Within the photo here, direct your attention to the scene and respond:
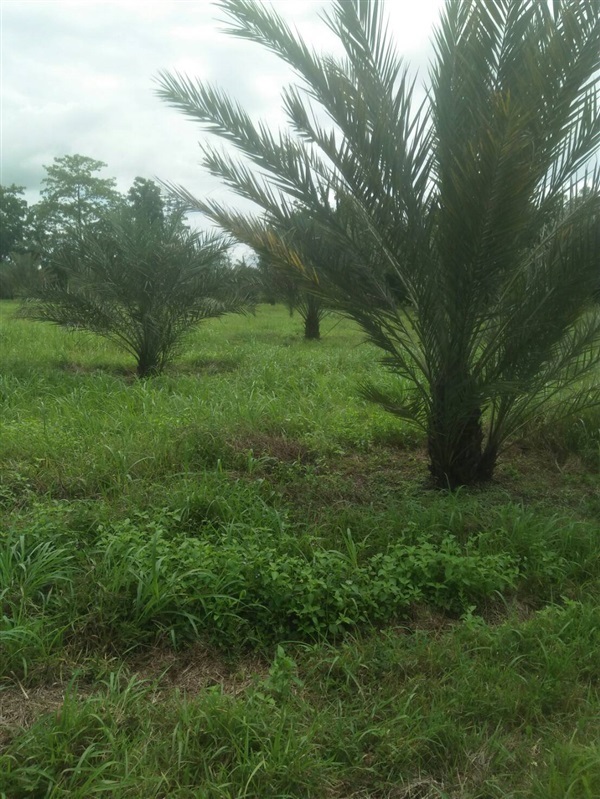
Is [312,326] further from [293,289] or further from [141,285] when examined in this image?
[141,285]

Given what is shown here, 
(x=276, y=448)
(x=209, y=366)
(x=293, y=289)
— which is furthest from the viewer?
(x=293, y=289)

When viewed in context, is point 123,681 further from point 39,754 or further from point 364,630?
point 364,630

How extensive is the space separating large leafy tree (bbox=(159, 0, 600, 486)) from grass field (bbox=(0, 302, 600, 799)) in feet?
3.11

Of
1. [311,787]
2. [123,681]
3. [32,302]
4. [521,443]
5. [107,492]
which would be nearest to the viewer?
[311,787]

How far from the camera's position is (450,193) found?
3.96 metres

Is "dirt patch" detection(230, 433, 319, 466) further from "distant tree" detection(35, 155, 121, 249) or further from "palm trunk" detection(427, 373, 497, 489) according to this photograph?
"distant tree" detection(35, 155, 121, 249)

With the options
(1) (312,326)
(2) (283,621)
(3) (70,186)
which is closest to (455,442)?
(2) (283,621)

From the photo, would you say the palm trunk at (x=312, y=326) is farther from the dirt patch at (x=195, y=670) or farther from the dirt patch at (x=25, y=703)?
the dirt patch at (x=25, y=703)

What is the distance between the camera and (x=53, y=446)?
4711 mm

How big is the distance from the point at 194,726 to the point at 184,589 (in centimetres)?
76

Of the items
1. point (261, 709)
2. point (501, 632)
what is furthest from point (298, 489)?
point (261, 709)

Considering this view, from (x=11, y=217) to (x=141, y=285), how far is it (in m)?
29.9

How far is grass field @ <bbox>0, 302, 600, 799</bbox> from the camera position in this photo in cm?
218

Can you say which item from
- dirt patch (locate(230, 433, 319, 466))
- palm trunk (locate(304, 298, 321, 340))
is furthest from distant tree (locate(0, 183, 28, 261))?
dirt patch (locate(230, 433, 319, 466))
